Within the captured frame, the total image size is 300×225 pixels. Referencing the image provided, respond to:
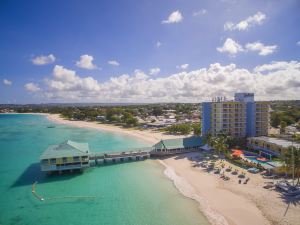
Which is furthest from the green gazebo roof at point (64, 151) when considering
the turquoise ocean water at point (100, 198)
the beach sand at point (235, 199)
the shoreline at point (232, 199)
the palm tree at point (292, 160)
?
the palm tree at point (292, 160)

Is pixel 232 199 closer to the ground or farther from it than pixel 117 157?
closer to the ground

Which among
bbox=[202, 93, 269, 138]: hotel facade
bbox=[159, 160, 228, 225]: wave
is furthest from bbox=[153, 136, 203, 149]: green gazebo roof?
bbox=[159, 160, 228, 225]: wave

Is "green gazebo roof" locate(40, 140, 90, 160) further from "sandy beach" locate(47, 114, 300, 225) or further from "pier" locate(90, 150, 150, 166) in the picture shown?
"sandy beach" locate(47, 114, 300, 225)

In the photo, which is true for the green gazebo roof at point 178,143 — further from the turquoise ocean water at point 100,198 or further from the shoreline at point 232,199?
the shoreline at point 232,199

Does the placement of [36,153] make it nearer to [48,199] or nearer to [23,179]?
[23,179]

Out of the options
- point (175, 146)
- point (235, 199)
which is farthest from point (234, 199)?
point (175, 146)

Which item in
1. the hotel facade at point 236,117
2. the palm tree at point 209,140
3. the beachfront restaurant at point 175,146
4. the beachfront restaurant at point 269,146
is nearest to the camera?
the beachfront restaurant at point 269,146

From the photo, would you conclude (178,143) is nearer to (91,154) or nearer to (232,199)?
(91,154)

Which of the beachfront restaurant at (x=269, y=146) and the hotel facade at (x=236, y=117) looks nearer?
the beachfront restaurant at (x=269, y=146)
